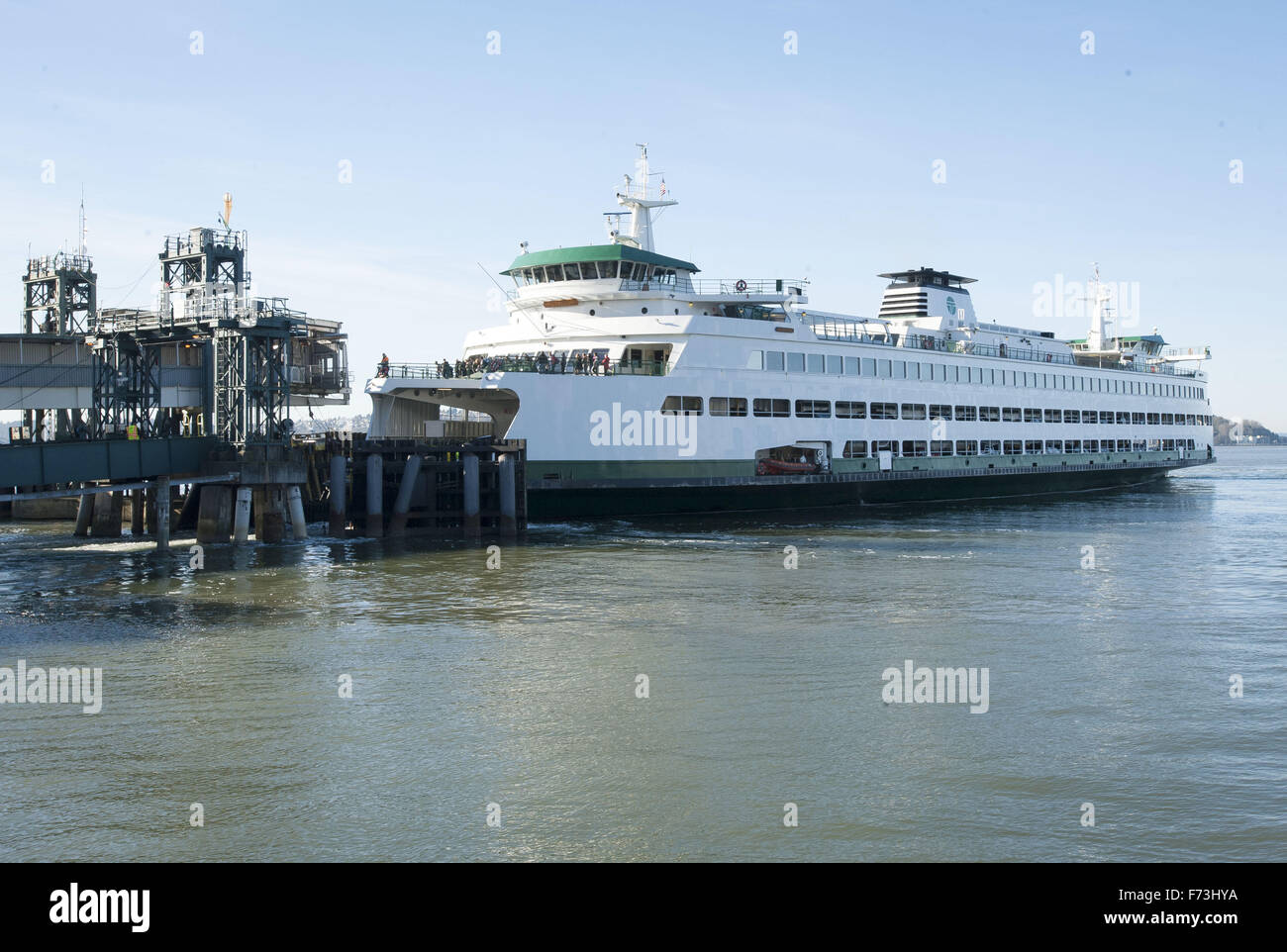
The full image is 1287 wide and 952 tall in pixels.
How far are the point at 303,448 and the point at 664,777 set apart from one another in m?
28.5

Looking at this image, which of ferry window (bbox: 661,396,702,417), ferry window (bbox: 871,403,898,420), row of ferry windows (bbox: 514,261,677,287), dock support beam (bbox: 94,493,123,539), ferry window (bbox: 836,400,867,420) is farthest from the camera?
ferry window (bbox: 871,403,898,420)

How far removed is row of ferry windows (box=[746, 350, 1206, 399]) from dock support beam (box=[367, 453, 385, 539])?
675 inches

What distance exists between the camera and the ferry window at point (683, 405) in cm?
4403

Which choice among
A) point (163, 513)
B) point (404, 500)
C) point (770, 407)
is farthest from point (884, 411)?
point (163, 513)

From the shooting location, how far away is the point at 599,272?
149 feet

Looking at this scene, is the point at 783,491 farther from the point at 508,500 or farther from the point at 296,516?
the point at 296,516

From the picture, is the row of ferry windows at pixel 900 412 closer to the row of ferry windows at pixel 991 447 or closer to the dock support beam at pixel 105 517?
the row of ferry windows at pixel 991 447

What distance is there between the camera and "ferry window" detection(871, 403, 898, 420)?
175ft

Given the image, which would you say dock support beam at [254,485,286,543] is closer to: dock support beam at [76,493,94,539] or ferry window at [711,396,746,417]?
dock support beam at [76,493,94,539]

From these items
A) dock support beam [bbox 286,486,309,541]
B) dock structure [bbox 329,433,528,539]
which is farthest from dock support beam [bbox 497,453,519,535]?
dock support beam [bbox 286,486,309,541]

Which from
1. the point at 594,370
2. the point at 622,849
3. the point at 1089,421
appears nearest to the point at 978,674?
the point at 622,849

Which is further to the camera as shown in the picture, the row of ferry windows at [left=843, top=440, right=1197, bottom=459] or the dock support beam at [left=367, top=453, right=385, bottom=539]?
the row of ferry windows at [left=843, top=440, right=1197, bottom=459]

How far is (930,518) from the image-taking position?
48.0 meters
